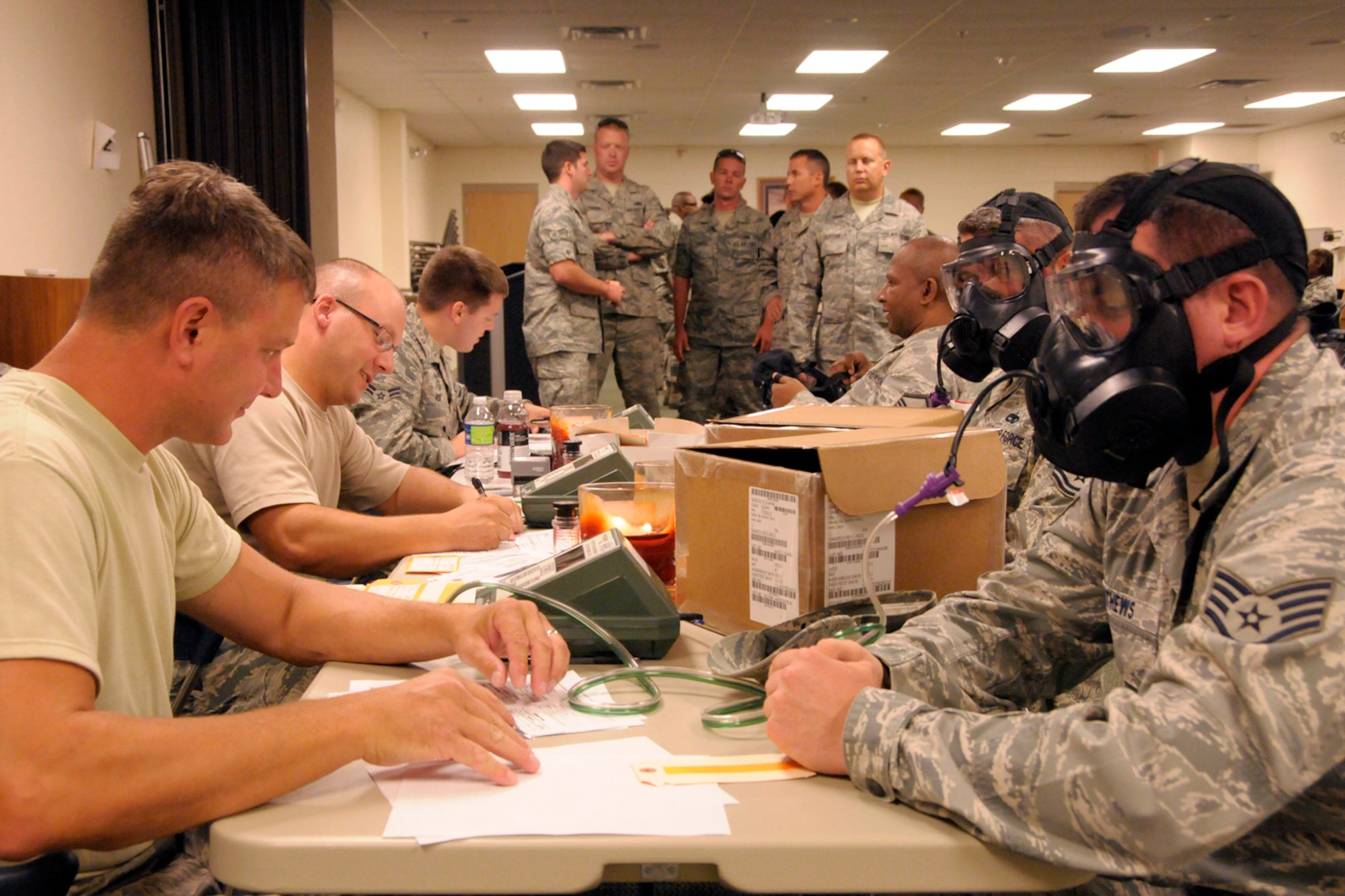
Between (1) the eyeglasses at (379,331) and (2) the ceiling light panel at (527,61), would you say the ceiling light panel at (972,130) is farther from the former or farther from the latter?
(1) the eyeglasses at (379,331)

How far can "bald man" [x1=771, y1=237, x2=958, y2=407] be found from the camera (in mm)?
2922

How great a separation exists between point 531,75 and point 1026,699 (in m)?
8.41

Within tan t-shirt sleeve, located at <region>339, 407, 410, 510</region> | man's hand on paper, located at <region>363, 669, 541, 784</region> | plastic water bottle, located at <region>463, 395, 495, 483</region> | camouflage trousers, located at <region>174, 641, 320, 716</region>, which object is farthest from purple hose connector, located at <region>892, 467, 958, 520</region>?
plastic water bottle, located at <region>463, 395, 495, 483</region>

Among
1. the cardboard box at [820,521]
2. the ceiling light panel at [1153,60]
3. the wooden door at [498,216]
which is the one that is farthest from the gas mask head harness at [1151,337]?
the wooden door at [498,216]

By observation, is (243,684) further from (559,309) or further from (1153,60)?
(1153,60)

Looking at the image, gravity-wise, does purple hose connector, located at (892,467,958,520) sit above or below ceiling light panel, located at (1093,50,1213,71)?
below

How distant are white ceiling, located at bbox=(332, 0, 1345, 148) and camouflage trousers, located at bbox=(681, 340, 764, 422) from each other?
7.37 feet

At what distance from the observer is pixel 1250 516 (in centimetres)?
87

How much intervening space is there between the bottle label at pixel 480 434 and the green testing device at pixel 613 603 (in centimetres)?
182

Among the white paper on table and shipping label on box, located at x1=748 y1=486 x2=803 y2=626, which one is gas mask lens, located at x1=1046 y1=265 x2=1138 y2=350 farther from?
the white paper on table

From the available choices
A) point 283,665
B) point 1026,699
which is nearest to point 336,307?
point 283,665

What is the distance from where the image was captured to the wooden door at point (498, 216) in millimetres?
13047

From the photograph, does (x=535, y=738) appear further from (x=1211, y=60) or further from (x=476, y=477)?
(x=1211, y=60)

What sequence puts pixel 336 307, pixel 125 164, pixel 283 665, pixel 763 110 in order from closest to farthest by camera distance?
1. pixel 283 665
2. pixel 336 307
3. pixel 125 164
4. pixel 763 110
